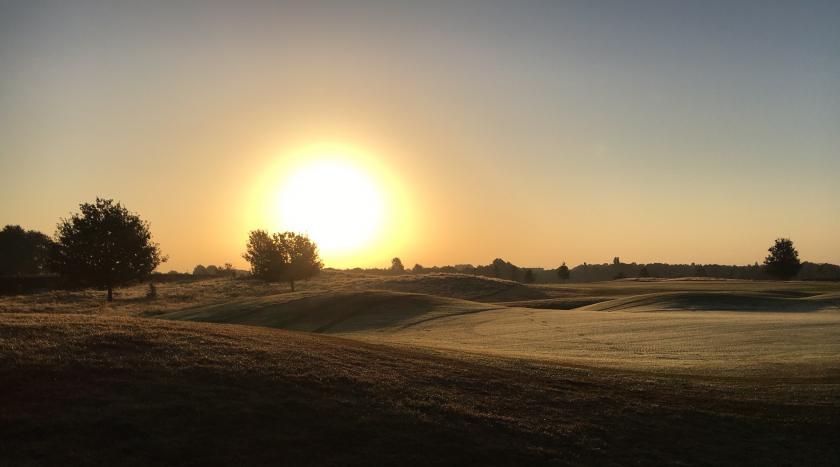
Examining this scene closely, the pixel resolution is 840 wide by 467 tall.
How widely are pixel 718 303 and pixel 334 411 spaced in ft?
146

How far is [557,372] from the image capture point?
20.2m

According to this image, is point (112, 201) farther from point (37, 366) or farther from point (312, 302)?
point (37, 366)

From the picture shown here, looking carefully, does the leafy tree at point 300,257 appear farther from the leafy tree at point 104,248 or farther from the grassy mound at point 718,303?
the grassy mound at point 718,303

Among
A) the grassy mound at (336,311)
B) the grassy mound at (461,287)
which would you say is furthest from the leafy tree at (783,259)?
the grassy mound at (336,311)

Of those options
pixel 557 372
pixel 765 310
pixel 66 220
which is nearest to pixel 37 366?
pixel 557 372

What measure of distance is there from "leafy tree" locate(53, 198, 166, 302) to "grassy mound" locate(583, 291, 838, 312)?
47214 mm

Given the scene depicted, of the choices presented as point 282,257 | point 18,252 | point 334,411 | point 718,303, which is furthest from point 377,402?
point 18,252

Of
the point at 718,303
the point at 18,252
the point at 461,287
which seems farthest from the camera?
the point at 18,252

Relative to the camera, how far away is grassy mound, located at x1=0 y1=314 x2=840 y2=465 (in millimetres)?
11539

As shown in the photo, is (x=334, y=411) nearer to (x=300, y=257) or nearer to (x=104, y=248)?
(x=104, y=248)

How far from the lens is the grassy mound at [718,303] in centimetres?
4788

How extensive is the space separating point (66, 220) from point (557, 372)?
61.8m

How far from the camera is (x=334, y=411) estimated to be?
540 inches

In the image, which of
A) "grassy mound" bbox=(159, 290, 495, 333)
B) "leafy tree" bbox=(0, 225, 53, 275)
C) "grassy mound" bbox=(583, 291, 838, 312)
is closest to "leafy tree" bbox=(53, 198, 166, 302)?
"grassy mound" bbox=(159, 290, 495, 333)
